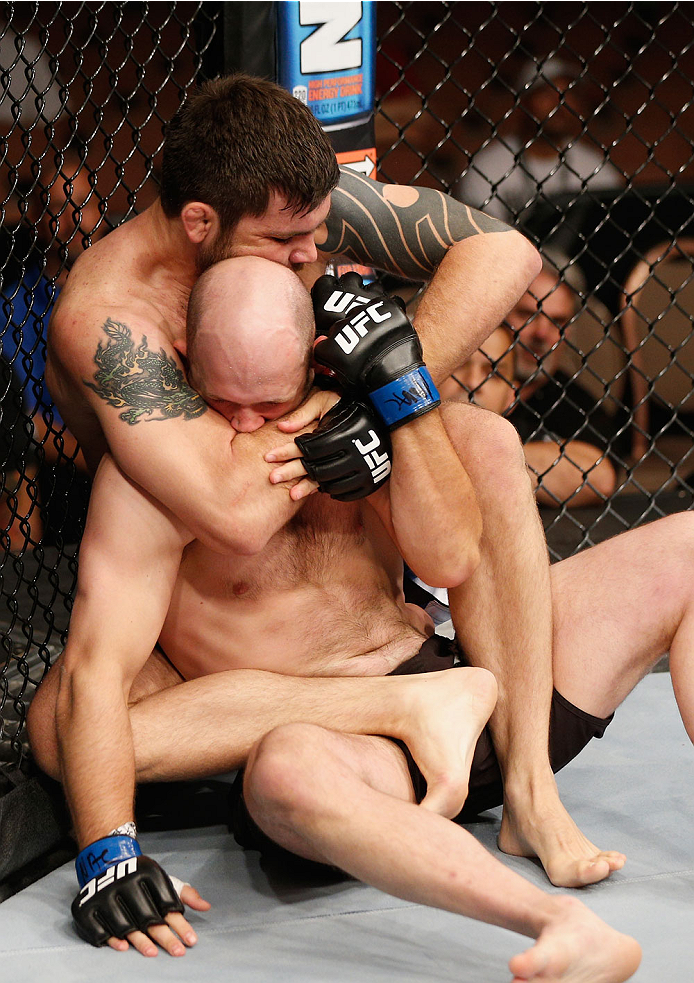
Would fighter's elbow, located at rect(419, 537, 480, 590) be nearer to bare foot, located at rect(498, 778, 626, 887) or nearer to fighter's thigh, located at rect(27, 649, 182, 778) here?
bare foot, located at rect(498, 778, 626, 887)

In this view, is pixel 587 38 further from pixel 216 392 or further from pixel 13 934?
pixel 13 934

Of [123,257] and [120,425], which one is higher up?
[123,257]

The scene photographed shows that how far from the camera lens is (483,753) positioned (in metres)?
1.29

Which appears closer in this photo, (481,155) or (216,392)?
(216,392)

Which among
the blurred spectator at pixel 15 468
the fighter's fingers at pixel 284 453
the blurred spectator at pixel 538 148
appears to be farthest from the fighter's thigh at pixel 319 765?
the blurred spectator at pixel 538 148

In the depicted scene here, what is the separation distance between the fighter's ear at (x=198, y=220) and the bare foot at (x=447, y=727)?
2.02ft

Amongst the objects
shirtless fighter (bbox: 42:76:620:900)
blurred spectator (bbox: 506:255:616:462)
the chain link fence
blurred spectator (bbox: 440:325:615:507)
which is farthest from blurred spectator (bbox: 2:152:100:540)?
blurred spectator (bbox: 506:255:616:462)

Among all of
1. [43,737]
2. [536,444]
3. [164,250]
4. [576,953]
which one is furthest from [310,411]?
[536,444]

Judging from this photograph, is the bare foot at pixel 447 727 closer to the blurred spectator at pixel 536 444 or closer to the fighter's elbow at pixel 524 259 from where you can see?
the fighter's elbow at pixel 524 259

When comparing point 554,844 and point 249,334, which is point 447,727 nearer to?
point 554,844

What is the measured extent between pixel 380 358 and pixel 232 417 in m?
0.20

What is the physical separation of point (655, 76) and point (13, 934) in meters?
3.29

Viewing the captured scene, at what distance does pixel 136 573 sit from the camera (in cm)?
120

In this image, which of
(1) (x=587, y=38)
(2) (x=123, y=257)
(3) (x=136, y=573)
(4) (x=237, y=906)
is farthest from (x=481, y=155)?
(4) (x=237, y=906)
